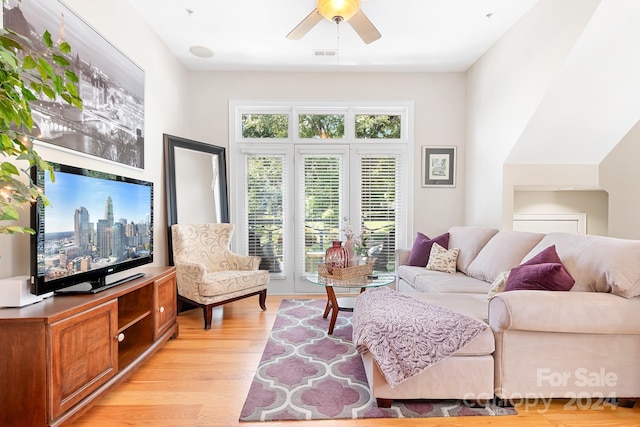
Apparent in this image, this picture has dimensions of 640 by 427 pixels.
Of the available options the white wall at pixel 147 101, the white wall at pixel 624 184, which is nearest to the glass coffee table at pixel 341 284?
the white wall at pixel 147 101

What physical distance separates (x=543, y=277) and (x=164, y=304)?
2.68 m

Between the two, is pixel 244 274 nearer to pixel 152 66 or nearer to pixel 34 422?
pixel 34 422

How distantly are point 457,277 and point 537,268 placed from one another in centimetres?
110

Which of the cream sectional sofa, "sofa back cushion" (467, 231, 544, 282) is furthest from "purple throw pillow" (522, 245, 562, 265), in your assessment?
"sofa back cushion" (467, 231, 544, 282)

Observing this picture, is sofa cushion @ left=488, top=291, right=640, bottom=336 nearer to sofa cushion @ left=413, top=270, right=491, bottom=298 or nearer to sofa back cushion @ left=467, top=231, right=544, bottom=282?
sofa cushion @ left=413, top=270, right=491, bottom=298

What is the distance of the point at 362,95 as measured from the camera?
4406 millimetres

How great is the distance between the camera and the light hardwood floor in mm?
1798

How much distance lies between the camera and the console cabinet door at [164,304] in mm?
2570

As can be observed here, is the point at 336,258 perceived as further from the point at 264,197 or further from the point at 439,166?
the point at 439,166

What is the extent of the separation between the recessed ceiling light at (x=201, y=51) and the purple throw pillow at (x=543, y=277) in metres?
3.72

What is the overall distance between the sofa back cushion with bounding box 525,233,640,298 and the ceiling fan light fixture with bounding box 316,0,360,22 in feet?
7.15

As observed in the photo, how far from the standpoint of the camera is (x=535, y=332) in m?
1.84

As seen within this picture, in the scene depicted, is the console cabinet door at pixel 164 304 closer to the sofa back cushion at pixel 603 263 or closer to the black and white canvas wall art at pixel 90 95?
the black and white canvas wall art at pixel 90 95

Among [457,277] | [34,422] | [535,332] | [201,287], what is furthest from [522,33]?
[34,422]
